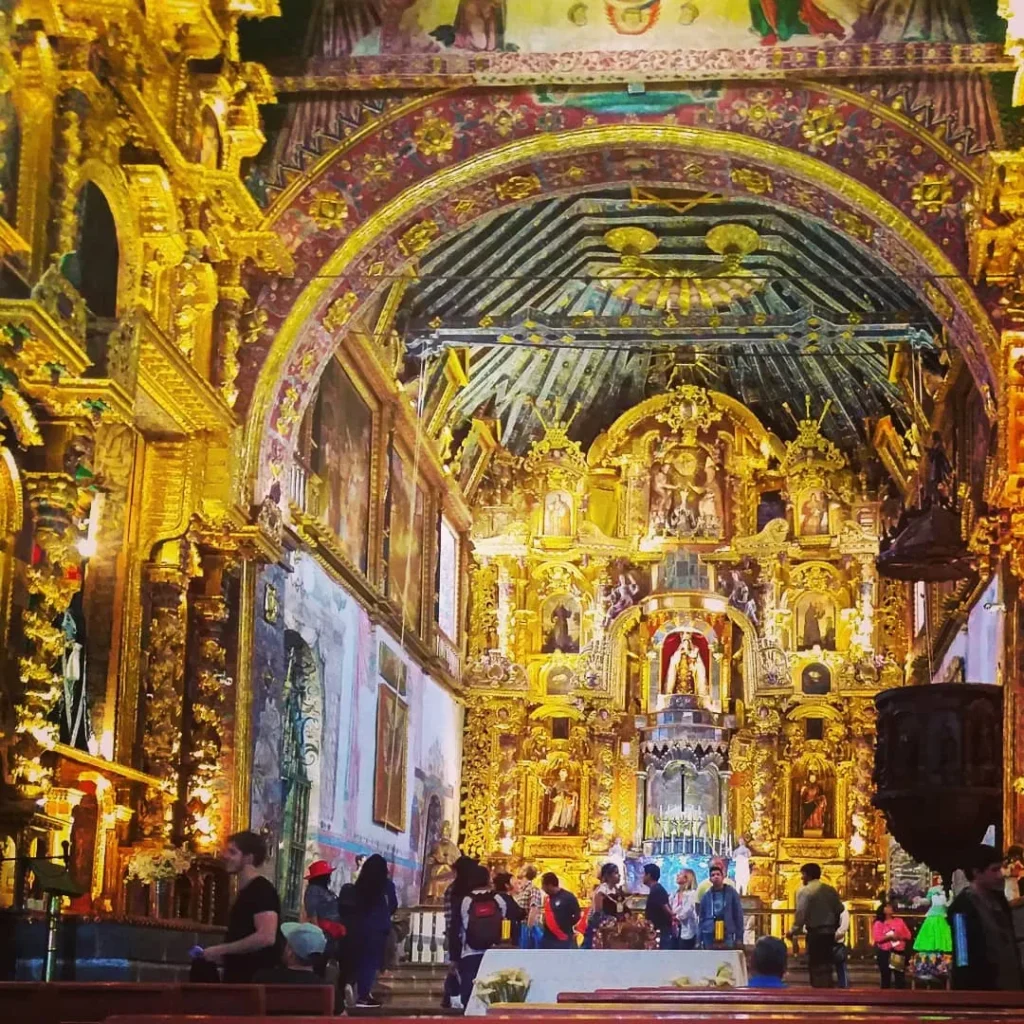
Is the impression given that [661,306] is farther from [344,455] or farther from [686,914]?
[686,914]

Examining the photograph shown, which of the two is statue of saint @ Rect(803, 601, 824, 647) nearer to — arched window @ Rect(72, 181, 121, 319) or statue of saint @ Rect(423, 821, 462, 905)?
statue of saint @ Rect(423, 821, 462, 905)

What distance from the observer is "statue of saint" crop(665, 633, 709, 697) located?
96.8 ft

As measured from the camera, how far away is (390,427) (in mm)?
24953

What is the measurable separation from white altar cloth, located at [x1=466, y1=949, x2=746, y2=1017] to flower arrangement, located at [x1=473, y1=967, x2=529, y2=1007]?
0.04 metres

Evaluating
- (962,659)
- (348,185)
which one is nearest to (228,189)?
(348,185)

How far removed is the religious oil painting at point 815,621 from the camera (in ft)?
97.5

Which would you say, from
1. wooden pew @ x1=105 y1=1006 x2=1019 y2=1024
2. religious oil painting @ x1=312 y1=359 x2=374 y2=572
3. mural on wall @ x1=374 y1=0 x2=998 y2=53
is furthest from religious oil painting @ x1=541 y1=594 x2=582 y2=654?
wooden pew @ x1=105 y1=1006 x2=1019 y2=1024

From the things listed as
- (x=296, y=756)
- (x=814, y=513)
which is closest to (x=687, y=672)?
(x=814, y=513)

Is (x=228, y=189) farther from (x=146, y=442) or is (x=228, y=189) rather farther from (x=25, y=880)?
(x=25, y=880)

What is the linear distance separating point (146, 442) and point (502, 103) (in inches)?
198

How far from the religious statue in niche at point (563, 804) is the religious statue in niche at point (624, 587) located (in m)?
2.83

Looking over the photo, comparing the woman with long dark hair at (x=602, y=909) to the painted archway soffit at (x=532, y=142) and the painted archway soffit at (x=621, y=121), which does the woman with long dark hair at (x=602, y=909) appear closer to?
the painted archway soffit at (x=532, y=142)

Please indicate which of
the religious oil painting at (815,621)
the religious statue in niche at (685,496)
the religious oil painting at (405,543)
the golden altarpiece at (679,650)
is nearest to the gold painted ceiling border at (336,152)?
the religious oil painting at (405,543)

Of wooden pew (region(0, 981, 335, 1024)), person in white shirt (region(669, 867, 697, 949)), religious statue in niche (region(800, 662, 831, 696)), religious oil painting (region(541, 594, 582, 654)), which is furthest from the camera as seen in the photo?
religious oil painting (region(541, 594, 582, 654))
